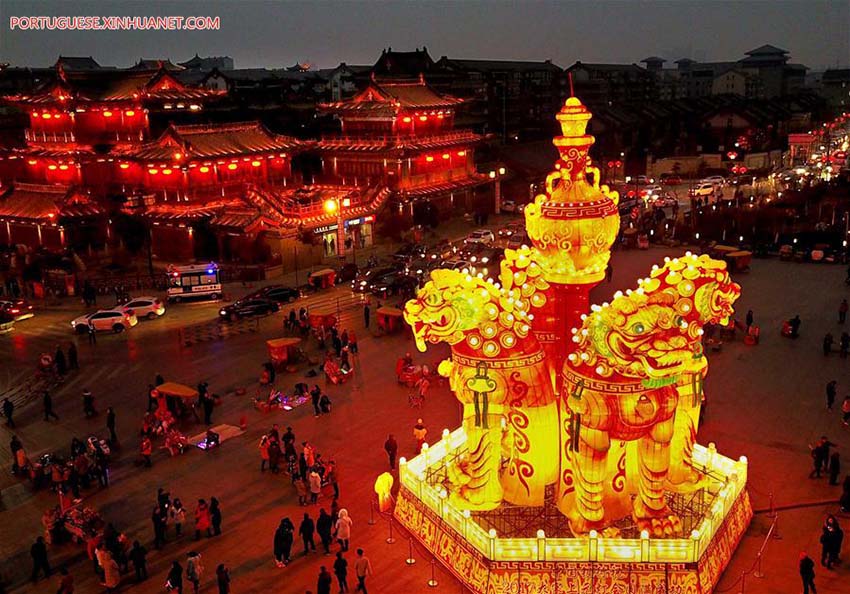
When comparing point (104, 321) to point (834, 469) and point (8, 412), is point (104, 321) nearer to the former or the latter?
point (8, 412)

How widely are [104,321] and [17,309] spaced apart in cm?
578

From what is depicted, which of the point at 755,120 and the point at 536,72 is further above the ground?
the point at 536,72

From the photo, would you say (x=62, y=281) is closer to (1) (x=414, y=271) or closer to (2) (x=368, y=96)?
(1) (x=414, y=271)

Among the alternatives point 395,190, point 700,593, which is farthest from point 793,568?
point 395,190

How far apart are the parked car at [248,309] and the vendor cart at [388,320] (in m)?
6.01

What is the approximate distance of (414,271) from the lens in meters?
42.2

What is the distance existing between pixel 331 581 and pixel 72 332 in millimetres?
23871

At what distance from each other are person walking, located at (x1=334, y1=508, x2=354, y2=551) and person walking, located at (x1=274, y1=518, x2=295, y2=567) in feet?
3.42

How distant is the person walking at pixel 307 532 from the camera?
17078 mm

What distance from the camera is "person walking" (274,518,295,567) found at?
1653 cm

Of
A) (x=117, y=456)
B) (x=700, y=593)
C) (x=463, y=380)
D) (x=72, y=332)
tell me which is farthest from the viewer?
(x=72, y=332)

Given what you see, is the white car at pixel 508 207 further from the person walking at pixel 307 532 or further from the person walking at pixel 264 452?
the person walking at pixel 307 532

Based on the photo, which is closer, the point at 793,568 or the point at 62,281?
the point at 793,568

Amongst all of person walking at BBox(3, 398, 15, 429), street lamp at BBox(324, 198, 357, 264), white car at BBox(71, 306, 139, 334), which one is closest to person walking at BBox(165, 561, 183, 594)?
person walking at BBox(3, 398, 15, 429)
